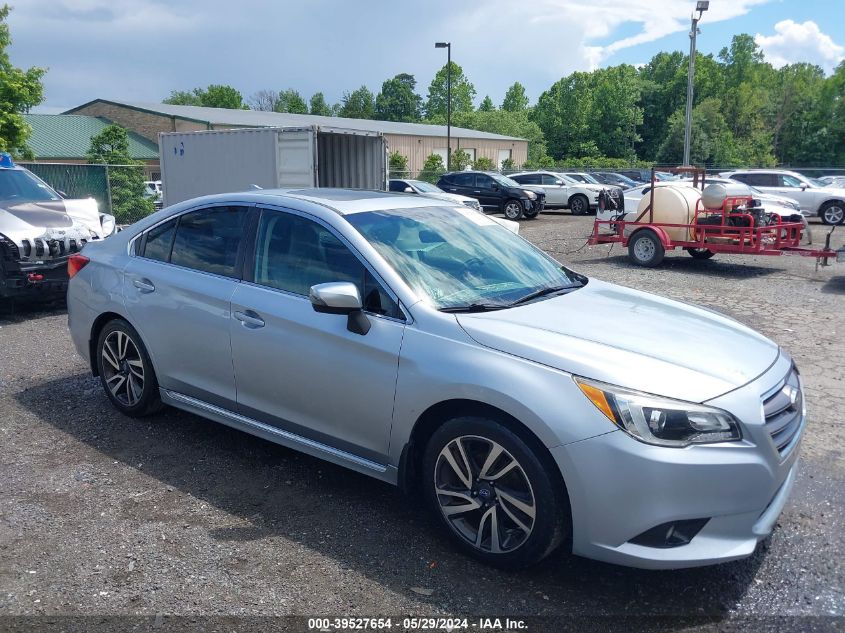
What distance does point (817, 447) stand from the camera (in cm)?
481

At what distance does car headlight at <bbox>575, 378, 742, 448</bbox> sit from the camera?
112 inches

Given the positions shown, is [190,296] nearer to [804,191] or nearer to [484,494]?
[484,494]

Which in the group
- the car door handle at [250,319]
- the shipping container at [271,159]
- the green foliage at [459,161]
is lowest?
the car door handle at [250,319]

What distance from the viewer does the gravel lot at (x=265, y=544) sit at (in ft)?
10.0

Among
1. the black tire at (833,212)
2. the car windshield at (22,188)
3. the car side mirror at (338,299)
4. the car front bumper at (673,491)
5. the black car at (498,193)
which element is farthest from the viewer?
the black car at (498,193)

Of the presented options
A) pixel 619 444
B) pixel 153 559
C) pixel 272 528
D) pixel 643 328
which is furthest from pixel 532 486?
pixel 153 559

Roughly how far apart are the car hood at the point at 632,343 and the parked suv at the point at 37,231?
23.4 ft

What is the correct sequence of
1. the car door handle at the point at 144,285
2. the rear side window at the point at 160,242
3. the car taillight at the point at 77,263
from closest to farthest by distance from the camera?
the car door handle at the point at 144,285
the rear side window at the point at 160,242
the car taillight at the point at 77,263

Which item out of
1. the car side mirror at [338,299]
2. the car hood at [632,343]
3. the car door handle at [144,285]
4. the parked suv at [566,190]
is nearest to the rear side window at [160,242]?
the car door handle at [144,285]

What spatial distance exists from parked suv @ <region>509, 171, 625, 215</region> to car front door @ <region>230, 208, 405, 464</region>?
2474 cm

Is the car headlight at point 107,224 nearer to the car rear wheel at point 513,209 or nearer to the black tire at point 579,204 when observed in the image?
the car rear wheel at point 513,209

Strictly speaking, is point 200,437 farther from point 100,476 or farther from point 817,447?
point 817,447

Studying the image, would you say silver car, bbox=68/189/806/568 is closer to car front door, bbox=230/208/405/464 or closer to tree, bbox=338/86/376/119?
car front door, bbox=230/208/405/464

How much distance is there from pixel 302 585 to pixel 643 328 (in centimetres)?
202
